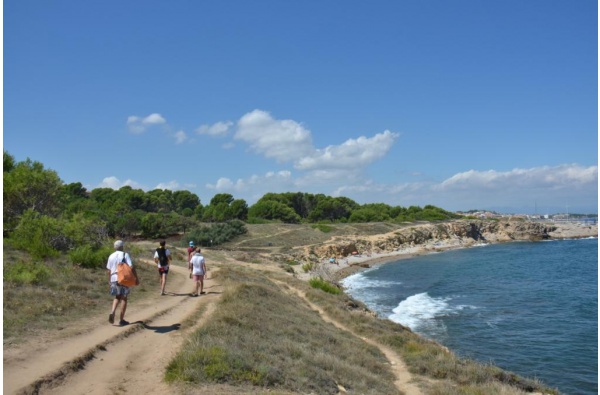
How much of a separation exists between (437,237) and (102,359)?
92432 mm

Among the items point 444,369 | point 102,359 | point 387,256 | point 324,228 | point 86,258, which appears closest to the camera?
point 102,359

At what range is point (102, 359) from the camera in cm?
852

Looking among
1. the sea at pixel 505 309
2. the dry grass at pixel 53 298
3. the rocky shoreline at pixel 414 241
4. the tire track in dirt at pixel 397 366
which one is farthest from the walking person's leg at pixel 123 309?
the rocky shoreline at pixel 414 241

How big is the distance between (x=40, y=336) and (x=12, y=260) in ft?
33.4

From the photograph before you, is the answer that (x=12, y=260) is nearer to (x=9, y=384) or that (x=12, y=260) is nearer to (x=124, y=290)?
(x=124, y=290)

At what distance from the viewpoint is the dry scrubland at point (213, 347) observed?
7805 mm

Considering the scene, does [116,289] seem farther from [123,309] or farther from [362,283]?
[362,283]

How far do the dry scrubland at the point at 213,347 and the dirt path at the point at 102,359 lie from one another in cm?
3

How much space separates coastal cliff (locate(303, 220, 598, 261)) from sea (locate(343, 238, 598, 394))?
34.2 ft

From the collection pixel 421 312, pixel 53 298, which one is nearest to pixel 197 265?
pixel 53 298

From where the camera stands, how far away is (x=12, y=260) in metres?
18.0

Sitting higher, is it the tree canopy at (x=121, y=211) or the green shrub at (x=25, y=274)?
the tree canopy at (x=121, y=211)

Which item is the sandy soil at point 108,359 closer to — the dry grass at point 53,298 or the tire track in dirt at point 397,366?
the tire track in dirt at point 397,366

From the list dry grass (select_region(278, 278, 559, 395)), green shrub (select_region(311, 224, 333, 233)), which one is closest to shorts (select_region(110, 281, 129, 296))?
dry grass (select_region(278, 278, 559, 395))
